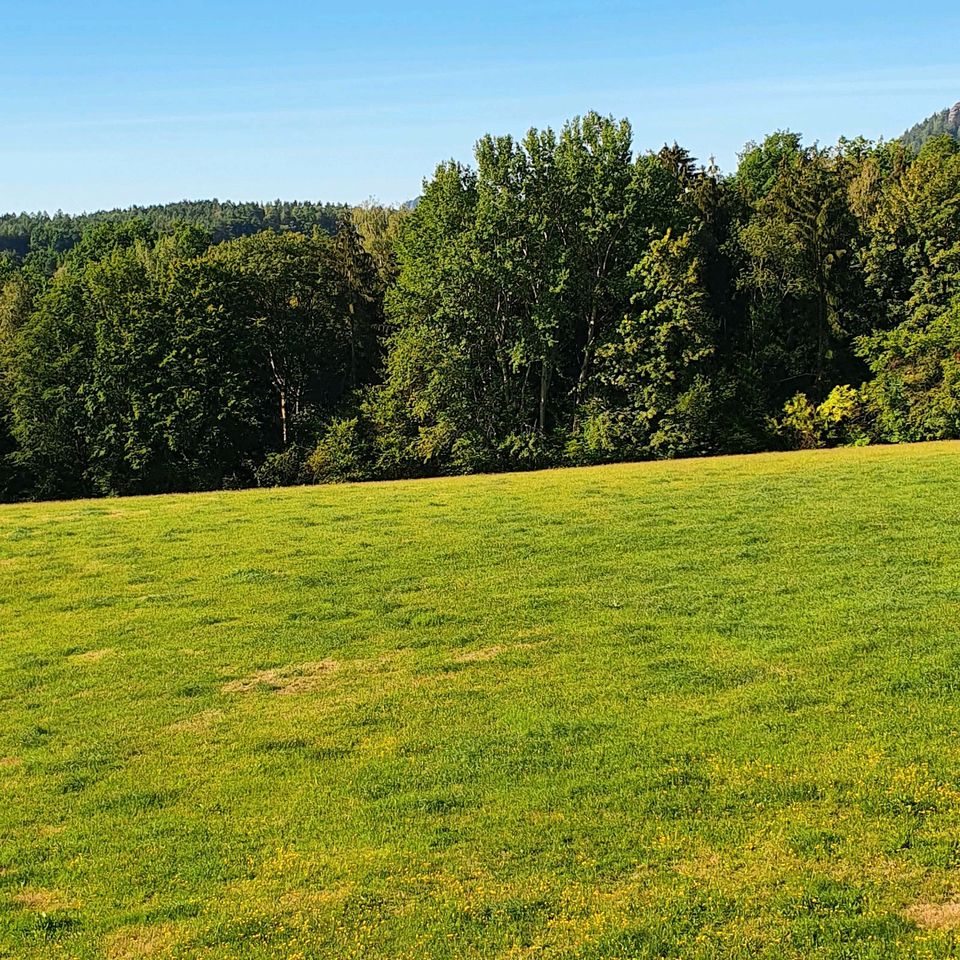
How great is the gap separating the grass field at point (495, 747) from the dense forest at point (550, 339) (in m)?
27.1

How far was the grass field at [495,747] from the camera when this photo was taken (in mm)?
7496

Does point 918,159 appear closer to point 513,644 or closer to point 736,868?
point 513,644

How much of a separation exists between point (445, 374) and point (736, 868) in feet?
138

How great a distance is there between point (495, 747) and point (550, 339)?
126 ft

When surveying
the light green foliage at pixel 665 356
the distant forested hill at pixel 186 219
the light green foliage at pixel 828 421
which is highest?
the distant forested hill at pixel 186 219

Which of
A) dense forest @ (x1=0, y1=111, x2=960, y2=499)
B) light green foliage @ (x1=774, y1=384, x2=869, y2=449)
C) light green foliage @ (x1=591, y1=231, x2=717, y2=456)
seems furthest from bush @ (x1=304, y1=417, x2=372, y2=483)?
light green foliage @ (x1=774, y1=384, x2=869, y2=449)

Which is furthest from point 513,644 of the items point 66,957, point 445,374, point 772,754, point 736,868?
point 445,374

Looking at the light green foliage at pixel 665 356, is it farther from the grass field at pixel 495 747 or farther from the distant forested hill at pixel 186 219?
the distant forested hill at pixel 186 219

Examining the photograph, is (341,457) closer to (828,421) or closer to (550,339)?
(550,339)

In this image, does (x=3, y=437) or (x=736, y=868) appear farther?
(x=3, y=437)

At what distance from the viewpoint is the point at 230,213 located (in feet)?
623

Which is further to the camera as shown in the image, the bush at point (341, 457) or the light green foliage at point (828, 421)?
the bush at point (341, 457)

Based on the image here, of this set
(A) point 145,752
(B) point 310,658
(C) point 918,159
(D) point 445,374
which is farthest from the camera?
(C) point 918,159

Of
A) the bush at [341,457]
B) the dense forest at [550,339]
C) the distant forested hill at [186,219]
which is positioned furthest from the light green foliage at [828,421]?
the distant forested hill at [186,219]
